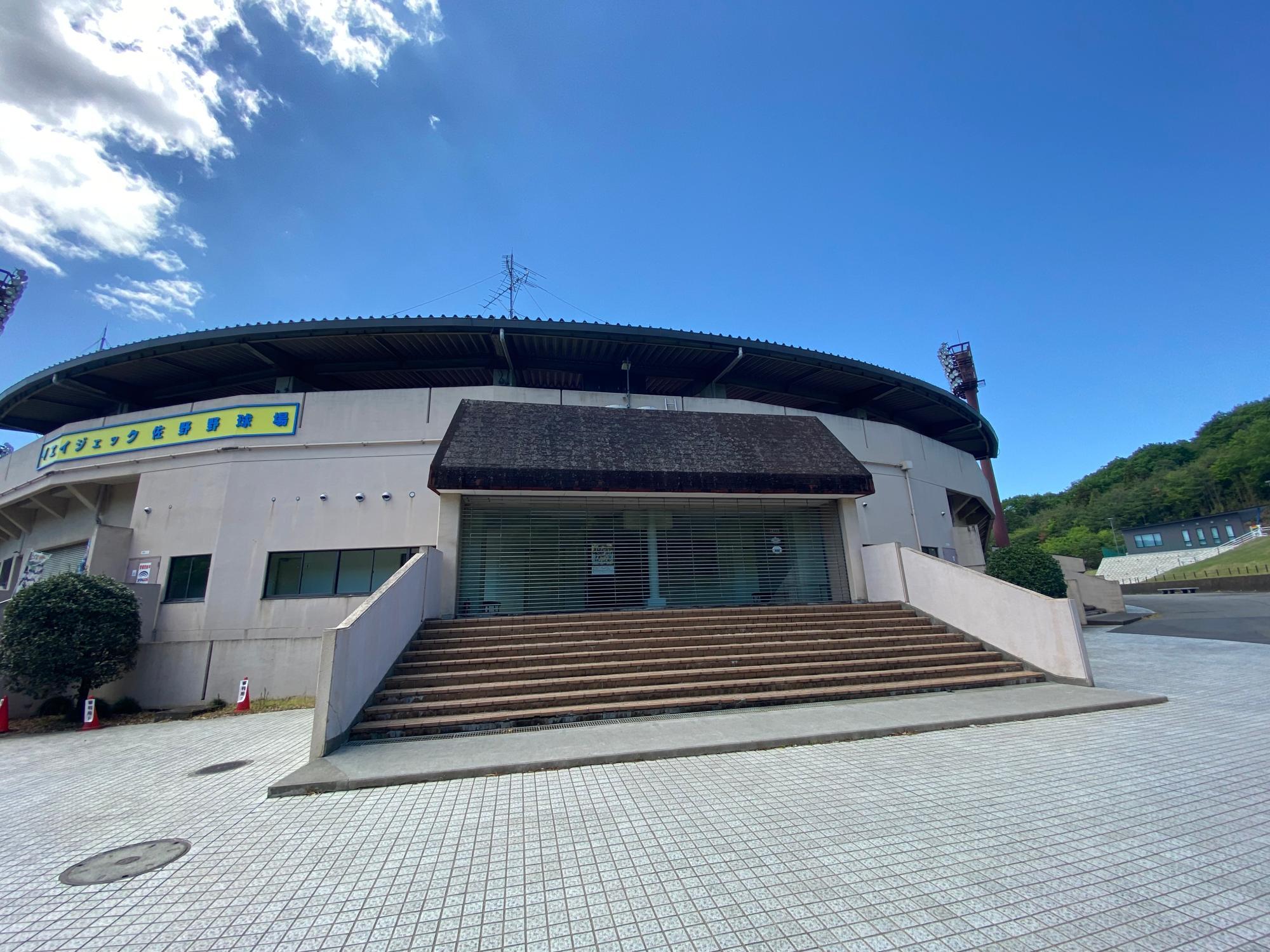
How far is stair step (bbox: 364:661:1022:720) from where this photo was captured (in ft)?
24.1

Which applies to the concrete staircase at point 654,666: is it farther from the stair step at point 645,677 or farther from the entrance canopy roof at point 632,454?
the entrance canopy roof at point 632,454

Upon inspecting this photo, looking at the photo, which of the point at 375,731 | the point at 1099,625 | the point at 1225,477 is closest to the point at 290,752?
the point at 375,731

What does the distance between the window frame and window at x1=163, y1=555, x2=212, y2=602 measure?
5.50 feet

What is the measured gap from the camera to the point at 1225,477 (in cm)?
6475

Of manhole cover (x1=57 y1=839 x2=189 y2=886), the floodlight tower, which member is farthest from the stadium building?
the floodlight tower

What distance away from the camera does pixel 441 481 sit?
10797 mm

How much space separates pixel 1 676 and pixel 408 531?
8.20 metres

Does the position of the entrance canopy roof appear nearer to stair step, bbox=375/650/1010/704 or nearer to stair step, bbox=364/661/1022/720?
stair step, bbox=375/650/1010/704

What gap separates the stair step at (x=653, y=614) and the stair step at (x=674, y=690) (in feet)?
7.68

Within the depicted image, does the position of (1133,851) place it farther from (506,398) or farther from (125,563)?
(125,563)

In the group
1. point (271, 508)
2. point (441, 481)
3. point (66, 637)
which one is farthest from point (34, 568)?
point (441, 481)

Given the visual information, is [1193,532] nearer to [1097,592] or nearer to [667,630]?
[1097,592]

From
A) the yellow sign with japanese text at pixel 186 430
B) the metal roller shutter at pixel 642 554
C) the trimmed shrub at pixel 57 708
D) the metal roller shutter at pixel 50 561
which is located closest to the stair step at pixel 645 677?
the metal roller shutter at pixel 642 554

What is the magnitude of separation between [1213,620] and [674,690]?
66.5ft
